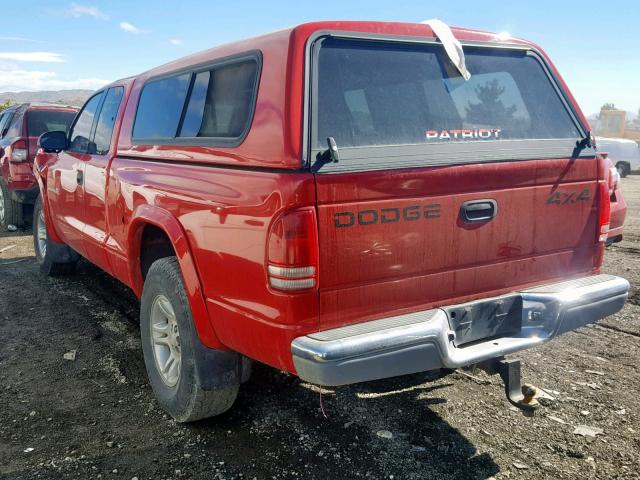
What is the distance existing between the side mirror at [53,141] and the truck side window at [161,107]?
145cm

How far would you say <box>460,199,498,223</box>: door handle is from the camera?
8.18ft

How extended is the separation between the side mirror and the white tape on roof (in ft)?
11.1

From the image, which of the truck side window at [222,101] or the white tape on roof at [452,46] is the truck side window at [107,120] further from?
the white tape on roof at [452,46]

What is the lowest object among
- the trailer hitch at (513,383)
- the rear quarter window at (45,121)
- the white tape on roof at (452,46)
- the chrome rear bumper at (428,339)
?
the trailer hitch at (513,383)

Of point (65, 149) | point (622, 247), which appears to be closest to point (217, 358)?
point (65, 149)

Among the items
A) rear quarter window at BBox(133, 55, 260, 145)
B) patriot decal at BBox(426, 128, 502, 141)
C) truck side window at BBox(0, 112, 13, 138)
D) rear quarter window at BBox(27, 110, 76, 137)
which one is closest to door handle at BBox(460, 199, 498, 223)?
patriot decal at BBox(426, 128, 502, 141)

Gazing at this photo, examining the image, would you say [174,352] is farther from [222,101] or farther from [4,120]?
[4,120]

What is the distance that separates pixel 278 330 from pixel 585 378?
227 centimetres

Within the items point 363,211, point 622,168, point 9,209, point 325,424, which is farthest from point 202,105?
point 622,168

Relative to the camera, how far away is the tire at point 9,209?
8.66 meters

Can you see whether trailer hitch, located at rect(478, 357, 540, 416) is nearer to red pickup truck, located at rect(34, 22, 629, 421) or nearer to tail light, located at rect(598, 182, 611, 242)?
red pickup truck, located at rect(34, 22, 629, 421)

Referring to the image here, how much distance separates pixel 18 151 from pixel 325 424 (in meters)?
7.21

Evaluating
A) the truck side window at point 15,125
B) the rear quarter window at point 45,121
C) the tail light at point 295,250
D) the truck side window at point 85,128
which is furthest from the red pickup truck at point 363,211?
the truck side window at point 15,125

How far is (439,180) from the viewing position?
7.93ft
